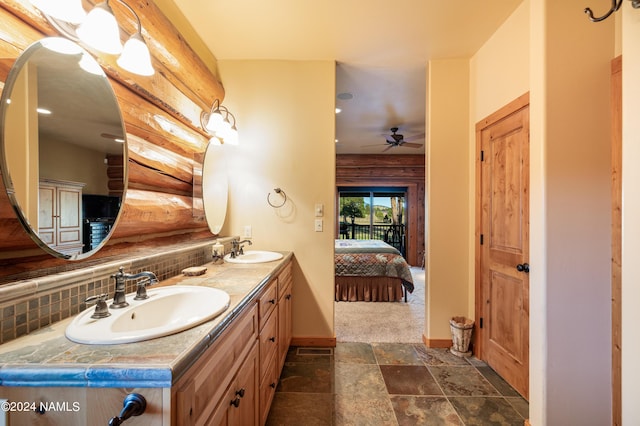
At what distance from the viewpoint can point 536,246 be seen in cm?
148

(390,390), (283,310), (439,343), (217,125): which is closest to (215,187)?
(217,125)

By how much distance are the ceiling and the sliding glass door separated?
406 cm

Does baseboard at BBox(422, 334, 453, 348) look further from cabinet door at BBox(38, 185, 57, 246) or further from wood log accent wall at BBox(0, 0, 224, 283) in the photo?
cabinet door at BBox(38, 185, 57, 246)

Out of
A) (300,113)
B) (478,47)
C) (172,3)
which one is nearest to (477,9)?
(478,47)

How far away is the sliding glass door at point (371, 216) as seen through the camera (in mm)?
6938

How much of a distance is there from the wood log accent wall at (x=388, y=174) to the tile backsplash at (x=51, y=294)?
5.55 metres

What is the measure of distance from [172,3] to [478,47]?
245 cm

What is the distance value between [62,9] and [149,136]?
26.4 inches

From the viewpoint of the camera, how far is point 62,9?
0.95 meters

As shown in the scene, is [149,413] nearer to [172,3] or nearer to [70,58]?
[70,58]

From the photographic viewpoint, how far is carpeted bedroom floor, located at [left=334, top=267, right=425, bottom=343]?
277 cm

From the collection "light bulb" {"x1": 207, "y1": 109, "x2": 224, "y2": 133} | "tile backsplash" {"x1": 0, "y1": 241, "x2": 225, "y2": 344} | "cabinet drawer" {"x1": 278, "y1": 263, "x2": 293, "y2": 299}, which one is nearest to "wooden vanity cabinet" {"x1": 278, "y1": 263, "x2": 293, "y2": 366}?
"cabinet drawer" {"x1": 278, "y1": 263, "x2": 293, "y2": 299}

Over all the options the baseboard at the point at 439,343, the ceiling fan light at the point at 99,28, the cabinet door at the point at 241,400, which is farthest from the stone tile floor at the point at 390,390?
the ceiling fan light at the point at 99,28

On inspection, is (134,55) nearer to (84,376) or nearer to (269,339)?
(84,376)
